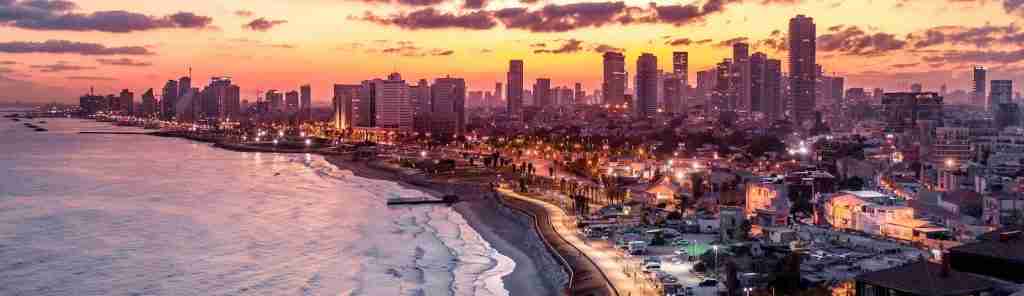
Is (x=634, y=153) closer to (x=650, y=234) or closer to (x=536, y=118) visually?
(x=650, y=234)

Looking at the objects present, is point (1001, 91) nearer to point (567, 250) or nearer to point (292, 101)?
point (567, 250)

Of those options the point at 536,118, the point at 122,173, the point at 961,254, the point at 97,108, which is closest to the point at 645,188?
the point at 961,254

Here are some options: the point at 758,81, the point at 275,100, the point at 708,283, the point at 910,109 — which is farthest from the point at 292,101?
the point at 708,283

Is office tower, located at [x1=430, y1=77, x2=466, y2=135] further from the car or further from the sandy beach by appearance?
the car

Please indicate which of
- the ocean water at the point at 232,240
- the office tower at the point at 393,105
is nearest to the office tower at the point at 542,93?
the office tower at the point at 393,105

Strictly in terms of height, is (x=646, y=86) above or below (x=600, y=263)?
above

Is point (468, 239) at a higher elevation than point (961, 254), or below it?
below
